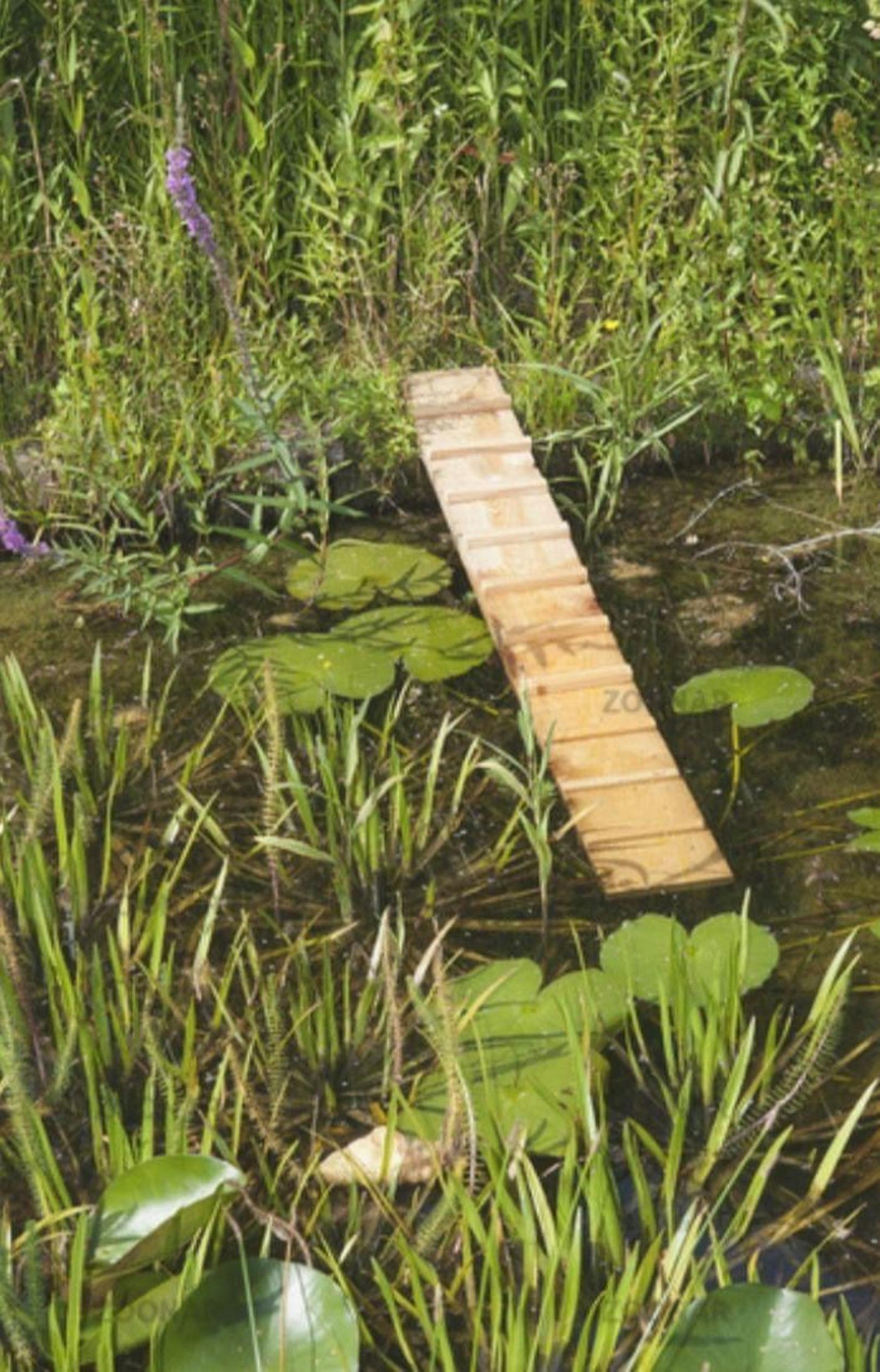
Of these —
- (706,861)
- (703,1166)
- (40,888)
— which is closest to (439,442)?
(706,861)

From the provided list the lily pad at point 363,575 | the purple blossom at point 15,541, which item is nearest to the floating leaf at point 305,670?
the lily pad at point 363,575

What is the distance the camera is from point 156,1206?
84.4 inches

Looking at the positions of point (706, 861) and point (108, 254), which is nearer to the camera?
point (706, 861)

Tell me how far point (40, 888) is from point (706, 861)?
3.28 feet

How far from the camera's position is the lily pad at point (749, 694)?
3.29 m

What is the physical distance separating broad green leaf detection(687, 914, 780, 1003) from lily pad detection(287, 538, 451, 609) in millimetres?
1250

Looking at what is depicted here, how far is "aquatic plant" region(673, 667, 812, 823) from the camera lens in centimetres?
328

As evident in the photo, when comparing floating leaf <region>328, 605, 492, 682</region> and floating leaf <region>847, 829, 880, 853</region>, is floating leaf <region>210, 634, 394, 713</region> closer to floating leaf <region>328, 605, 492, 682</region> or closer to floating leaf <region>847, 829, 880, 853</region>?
floating leaf <region>328, 605, 492, 682</region>

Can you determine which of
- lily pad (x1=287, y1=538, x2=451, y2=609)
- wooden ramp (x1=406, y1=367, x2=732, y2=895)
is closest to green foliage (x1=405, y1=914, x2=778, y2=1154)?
wooden ramp (x1=406, y1=367, x2=732, y2=895)

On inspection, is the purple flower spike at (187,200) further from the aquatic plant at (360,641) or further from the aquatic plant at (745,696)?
the aquatic plant at (745,696)

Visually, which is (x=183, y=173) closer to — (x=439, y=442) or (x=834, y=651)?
(x=439, y=442)

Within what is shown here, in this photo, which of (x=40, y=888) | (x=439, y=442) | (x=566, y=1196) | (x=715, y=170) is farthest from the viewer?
(x=715, y=170)

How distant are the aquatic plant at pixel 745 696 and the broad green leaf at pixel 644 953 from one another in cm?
57

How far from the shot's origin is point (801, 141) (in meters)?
4.41
